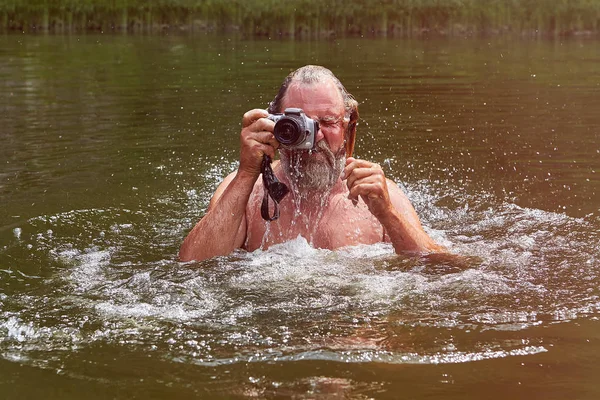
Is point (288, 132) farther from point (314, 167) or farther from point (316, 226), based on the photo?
point (316, 226)

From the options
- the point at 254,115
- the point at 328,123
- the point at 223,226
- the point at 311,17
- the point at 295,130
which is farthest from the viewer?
the point at 311,17

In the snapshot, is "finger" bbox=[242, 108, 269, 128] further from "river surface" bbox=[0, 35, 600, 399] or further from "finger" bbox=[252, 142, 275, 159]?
"river surface" bbox=[0, 35, 600, 399]

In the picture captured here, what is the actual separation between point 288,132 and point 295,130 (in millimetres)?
37

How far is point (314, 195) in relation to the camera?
→ 5.23 m

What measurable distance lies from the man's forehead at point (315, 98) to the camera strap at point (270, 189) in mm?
344

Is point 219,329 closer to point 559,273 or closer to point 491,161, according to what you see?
point 559,273

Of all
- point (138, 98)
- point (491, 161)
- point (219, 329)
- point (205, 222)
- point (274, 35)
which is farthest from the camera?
point (274, 35)

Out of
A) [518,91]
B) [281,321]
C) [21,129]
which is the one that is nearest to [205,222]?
[281,321]

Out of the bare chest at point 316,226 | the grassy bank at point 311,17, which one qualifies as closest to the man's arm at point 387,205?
the bare chest at point 316,226

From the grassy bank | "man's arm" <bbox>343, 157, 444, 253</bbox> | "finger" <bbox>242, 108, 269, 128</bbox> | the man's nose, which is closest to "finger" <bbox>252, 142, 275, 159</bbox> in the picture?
"finger" <bbox>242, 108, 269, 128</bbox>

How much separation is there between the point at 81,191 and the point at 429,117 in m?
5.33

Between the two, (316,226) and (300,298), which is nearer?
(300,298)

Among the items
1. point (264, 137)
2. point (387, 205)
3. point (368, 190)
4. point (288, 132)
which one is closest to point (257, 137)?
point (264, 137)

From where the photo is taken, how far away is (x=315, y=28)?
27203 millimetres
